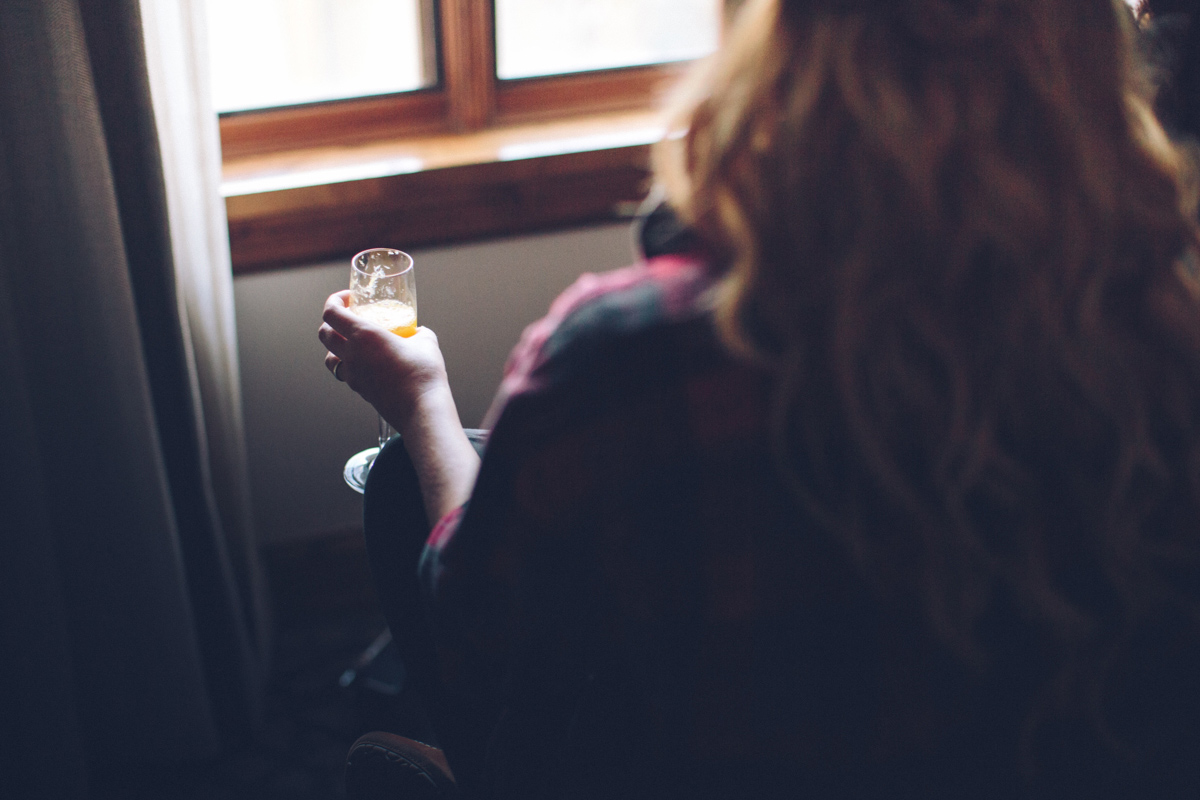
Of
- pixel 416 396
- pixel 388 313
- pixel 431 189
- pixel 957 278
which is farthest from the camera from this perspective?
pixel 431 189

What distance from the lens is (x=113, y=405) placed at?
125 cm

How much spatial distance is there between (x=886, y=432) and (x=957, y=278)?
0.09 metres

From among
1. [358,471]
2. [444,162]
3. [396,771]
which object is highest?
[444,162]

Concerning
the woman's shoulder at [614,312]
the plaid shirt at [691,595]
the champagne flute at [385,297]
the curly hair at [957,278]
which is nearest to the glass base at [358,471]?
the champagne flute at [385,297]

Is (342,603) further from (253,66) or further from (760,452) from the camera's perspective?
(760,452)

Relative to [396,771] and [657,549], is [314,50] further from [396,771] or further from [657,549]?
[657,549]

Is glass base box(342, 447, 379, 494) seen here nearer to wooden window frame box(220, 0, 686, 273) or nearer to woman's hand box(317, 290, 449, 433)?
woman's hand box(317, 290, 449, 433)

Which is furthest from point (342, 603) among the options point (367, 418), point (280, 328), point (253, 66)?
point (253, 66)

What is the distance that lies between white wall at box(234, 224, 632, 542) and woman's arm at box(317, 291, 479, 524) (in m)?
0.63

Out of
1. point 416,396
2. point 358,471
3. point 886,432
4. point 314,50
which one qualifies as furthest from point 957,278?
point 314,50

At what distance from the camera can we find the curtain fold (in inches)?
44.3

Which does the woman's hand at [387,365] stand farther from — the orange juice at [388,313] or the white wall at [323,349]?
the white wall at [323,349]

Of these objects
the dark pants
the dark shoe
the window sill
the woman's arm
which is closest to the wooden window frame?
the window sill

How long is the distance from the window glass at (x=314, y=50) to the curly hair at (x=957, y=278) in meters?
1.24
